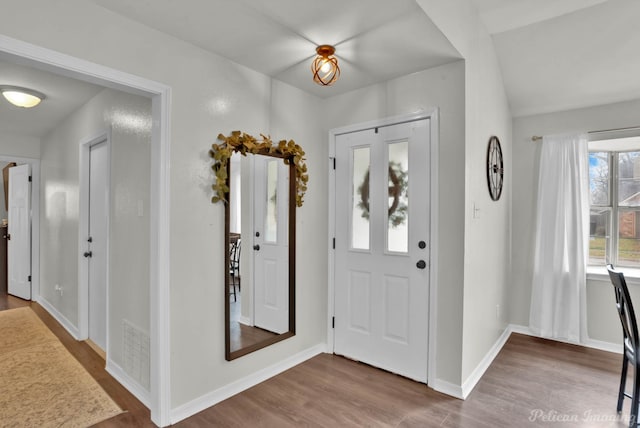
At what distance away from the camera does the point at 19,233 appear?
5.06 m

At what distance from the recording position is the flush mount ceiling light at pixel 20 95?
2.96m

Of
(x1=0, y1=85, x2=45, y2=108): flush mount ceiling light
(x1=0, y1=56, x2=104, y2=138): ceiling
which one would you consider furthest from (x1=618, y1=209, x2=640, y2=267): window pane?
(x1=0, y1=85, x2=45, y2=108): flush mount ceiling light

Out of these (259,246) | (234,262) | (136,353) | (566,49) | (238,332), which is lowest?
(136,353)

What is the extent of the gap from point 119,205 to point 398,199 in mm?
2243

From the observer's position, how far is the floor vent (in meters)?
2.38

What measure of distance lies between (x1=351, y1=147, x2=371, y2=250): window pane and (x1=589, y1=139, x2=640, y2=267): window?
2430mm

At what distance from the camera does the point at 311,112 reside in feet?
10.3

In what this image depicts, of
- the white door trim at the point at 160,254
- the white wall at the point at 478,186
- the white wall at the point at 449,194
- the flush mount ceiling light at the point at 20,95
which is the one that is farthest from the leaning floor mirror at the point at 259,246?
the flush mount ceiling light at the point at 20,95

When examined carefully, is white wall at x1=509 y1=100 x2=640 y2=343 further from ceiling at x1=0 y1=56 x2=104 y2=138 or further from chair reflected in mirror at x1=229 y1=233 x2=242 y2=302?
ceiling at x1=0 y1=56 x2=104 y2=138

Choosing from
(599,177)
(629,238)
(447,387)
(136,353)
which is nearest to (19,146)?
(136,353)

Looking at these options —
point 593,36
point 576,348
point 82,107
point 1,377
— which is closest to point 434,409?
point 576,348

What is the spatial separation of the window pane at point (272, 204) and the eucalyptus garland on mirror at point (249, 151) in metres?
0.12

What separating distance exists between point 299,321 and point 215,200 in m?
1.35

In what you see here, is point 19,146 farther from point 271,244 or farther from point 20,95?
point 271,244
